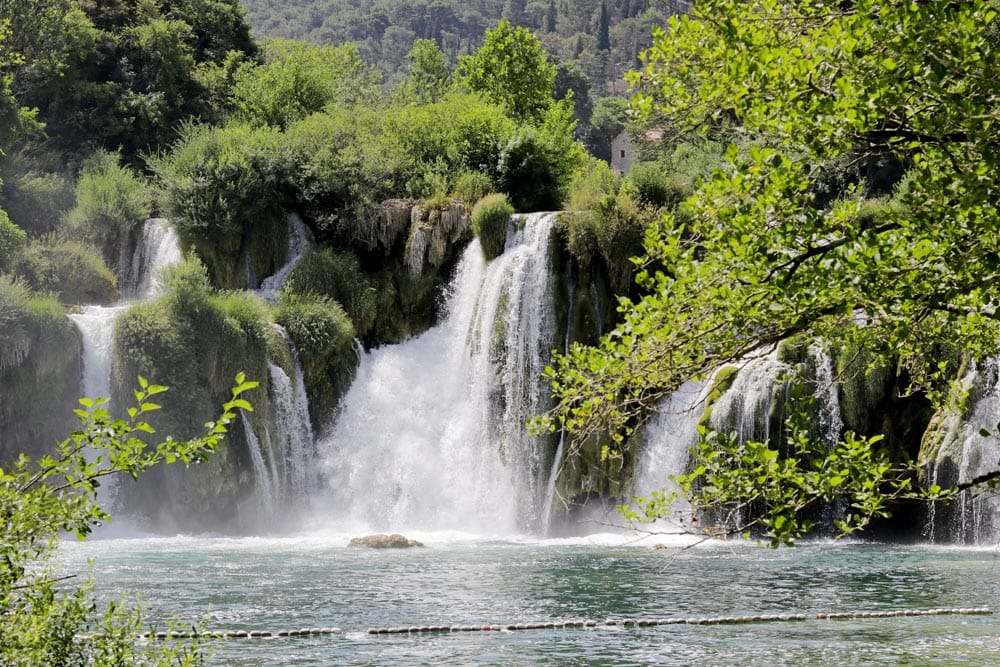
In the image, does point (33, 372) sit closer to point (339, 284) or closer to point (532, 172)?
point (339, 284)

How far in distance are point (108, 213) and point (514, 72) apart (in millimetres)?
20021

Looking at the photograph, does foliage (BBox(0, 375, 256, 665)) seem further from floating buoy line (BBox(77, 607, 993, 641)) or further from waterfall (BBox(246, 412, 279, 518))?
waterfall (BBox(246, 412, 279, 518))

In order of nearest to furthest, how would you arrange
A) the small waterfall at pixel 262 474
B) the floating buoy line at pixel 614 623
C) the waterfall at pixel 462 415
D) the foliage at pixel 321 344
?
1. the floating buoy line at pixel 614 623
2. the small waterfall at pixel 262 474
3. the waterfall at pixel 462 415
4. the foliage at pixel 321 344

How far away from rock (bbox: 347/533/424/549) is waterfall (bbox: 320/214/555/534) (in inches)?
153

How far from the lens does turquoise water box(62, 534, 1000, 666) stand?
40.8 feet

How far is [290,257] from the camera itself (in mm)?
31609

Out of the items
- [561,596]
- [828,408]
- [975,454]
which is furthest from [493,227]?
[561,596]

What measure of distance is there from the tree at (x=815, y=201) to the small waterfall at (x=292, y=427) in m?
21.3

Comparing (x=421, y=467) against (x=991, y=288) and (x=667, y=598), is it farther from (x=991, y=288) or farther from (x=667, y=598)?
(x=991, y=288)

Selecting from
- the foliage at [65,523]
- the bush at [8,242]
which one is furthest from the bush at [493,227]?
the foliage at [65,523]

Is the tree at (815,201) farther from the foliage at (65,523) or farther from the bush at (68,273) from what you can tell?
the bush at (68,273)

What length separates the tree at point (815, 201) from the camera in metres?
5.51

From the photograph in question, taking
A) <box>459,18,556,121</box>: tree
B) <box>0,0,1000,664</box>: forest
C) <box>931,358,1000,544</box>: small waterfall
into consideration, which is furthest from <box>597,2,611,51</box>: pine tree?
<box>931,358,1000,544</box>: small waterfall

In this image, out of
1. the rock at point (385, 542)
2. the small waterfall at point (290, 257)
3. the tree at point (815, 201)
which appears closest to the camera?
the tree at point (815, 201)
